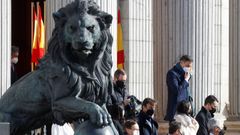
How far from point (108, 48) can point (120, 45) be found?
54.8ft

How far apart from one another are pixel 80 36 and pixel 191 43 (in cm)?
1587

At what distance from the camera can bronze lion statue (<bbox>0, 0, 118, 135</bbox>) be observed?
1300cm

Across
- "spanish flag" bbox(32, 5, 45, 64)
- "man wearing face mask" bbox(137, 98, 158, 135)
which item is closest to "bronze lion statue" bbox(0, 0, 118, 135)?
"man wearing face mask" bbox(137, 98, 158, 135)

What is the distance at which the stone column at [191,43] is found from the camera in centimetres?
2855

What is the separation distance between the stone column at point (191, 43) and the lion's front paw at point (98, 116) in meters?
15.2

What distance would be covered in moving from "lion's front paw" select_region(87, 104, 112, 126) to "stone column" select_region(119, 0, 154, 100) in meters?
17.0

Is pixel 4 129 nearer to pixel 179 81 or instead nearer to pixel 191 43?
pixel 179 81

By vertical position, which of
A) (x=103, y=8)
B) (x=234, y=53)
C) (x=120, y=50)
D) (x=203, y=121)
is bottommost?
(x=203, y=121)

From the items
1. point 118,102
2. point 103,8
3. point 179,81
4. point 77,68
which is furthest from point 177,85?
point 77,68

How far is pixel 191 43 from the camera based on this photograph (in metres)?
28.7

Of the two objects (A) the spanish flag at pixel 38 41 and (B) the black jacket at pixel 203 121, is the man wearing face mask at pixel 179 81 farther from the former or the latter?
(A) the spanish flag at pixel 38 41

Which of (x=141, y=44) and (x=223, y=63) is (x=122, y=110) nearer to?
(x=141, y=44)

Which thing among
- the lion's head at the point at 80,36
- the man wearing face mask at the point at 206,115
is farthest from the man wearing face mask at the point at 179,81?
the lion's head at the point at 80,36

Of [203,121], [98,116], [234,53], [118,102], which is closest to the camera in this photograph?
[98,116]
